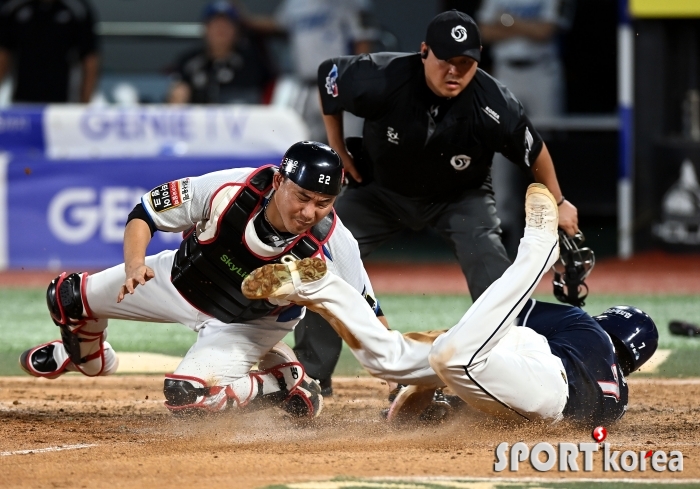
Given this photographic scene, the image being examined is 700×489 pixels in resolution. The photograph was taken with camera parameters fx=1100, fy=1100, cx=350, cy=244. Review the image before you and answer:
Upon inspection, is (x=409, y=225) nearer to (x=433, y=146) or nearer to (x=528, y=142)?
(x=433, y=146)

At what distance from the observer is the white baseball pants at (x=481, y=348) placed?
14.1ft

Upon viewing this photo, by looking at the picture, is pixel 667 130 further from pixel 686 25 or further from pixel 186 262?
pixel 186 262

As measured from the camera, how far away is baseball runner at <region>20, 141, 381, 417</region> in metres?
4.65

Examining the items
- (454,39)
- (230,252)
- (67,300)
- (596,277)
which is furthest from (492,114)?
(596,277)

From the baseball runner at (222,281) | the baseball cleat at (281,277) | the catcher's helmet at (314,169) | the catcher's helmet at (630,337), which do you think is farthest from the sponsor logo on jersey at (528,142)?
the baseball cleat at (281,277)

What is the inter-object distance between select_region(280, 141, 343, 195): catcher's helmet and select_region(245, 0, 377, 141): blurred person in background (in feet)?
20.6

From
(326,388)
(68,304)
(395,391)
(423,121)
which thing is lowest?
(326,388)

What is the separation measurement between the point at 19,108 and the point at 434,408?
21.9 feet

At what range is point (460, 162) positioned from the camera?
568cm

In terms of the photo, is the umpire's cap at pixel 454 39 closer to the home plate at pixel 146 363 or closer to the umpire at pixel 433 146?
the umpire at pixel 433 146

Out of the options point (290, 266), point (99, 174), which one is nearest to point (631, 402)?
point (290, 266)

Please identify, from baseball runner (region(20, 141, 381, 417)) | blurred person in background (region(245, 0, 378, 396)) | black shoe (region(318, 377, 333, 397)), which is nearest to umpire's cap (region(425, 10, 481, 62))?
baseball runner (region(20, 141, 381, 417))

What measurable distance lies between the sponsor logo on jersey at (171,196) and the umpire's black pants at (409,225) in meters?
1.26

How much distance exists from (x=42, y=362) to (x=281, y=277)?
181 centimetres
